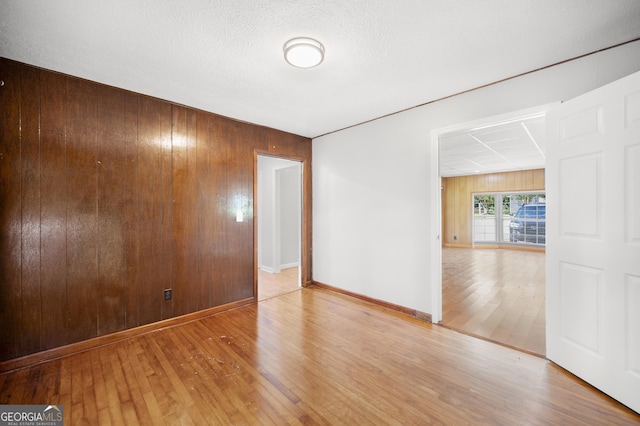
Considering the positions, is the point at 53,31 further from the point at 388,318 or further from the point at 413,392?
the point at 388,318

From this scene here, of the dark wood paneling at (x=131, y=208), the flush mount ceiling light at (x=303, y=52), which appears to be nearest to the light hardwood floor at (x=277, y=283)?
the dark wood paneling at (x=131, y=208)

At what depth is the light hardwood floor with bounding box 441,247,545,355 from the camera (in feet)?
9.00

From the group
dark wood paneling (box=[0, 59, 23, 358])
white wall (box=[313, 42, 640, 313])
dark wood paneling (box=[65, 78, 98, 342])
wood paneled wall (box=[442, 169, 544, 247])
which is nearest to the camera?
dark wood paneling (box=[0, 59, 23, 358])

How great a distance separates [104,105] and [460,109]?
3653mm

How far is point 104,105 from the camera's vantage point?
2.58 metres

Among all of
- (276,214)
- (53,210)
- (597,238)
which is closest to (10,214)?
(53,210)

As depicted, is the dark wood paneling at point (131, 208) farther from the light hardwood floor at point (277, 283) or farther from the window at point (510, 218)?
the window at point (510, 218)

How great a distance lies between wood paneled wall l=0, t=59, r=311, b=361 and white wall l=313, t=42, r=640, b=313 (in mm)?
1459

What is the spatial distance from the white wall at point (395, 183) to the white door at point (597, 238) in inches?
14.9

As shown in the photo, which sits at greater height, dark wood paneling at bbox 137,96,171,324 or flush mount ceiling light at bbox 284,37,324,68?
flush mount ceiling light at bbox 284,37,324,68

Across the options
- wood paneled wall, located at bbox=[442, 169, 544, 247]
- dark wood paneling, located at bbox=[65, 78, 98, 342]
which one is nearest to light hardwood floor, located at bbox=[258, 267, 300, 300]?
dark wood paneling, located at bbox=[65, 78, 98, 342]

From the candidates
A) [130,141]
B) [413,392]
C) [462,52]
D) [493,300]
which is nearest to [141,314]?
[130,141]

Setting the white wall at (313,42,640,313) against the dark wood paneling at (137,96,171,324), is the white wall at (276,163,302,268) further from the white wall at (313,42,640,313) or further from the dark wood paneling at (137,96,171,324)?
the dark wood paneling at (137,96,171,324)

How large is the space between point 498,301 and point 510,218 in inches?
266
